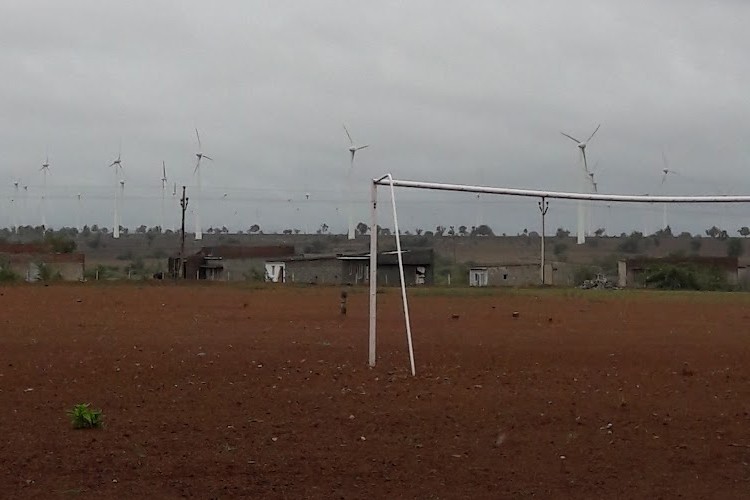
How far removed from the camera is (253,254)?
311 ft

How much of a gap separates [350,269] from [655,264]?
21.8 meters

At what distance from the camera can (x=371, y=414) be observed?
40.4ft

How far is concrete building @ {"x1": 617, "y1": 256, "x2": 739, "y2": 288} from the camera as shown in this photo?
5650 centimetres

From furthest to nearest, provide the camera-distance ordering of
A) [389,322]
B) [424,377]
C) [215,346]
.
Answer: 1. [389,322]
2. [215,346]
3. [424,377]

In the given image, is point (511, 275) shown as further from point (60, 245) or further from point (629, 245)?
point (60, 245)

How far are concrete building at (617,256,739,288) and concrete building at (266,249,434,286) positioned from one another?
11.6 meters

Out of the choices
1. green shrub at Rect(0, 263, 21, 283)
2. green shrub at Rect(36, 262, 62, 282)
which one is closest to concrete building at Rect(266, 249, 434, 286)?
green shrub at Rect(36, 262, 62, 282)

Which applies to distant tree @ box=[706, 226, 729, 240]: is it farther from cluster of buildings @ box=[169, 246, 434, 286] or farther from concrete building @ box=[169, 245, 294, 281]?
concrete building @ box=[169, 245, 294, 281]

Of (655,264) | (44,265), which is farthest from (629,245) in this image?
(44,265)

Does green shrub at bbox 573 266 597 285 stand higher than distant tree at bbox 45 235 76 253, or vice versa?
distant tree at bbox 45 235 76 253

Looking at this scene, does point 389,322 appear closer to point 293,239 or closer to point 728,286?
point 728,286

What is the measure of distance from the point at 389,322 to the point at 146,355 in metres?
10.7

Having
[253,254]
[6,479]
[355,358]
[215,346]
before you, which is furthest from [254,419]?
[253,254]

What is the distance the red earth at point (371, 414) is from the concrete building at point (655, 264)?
108 feet
